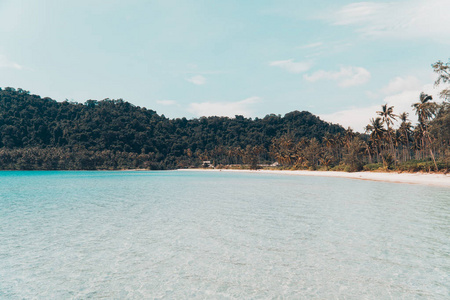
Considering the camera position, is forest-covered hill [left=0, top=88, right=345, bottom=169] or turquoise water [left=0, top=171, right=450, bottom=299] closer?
turquoise water [left=0, top=171, right=450, bottom=299]

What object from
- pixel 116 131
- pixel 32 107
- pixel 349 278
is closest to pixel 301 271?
pixel 349 278

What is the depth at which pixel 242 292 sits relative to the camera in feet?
22.1

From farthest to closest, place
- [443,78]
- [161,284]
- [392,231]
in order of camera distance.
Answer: [443,78] < [392,231] < [161,284]

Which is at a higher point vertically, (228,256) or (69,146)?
(69,146)

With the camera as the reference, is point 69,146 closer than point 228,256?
No

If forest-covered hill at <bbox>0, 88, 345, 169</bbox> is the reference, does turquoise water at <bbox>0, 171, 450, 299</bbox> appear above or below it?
below

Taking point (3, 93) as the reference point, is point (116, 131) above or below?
below

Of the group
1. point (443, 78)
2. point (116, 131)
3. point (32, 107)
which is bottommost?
point (443, 78)

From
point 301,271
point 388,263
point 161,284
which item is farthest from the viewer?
point 388,263

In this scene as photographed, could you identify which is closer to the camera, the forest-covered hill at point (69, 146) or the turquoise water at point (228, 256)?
the turquoise water at point (228, 256)

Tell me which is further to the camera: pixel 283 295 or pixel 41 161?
pixel 41 161

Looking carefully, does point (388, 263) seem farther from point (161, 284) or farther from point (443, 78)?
point (443, 78)

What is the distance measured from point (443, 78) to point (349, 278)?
4492cm

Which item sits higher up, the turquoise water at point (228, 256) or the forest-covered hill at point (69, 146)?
the forest-covered hill at point (69, 146)
